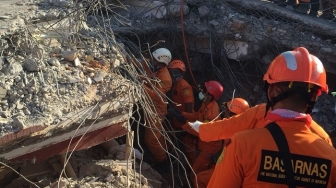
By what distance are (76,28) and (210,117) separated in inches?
94.7

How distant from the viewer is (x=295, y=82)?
272cm

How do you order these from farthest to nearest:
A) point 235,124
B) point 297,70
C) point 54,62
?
point 54,62, point 235,124, point 297,70

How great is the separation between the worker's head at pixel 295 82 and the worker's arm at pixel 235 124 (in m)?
0.94

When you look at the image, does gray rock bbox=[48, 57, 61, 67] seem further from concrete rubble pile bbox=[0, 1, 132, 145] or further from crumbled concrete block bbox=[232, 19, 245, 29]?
crumbled concrete block bbox=[232, 19, 245, 29]

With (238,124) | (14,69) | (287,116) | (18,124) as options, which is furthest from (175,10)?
(287,116)

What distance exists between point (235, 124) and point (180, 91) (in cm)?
339

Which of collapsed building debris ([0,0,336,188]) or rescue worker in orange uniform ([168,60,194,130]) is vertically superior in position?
collapsed building debris ([0,0,336,188])

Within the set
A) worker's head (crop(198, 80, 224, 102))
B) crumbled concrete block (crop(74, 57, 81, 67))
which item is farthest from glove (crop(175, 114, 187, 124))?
crumbled concrete block (crop(74, 57, 81, 67))

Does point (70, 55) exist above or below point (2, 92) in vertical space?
above

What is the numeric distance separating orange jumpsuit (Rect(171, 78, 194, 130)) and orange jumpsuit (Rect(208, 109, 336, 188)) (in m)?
4.45

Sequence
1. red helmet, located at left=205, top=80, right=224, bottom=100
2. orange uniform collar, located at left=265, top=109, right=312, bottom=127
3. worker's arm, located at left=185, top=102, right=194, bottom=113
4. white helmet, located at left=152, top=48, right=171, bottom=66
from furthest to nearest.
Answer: worker's arm, located at left=185, top=102, right=194, bottom=113, white helmet, located at left=152, top=48, right=171, bottom=66, red helmet, located at left=205, top=80, right=224, bottom=100, orange uniform collar, located at left=265, top=109, right=312, bottom=127

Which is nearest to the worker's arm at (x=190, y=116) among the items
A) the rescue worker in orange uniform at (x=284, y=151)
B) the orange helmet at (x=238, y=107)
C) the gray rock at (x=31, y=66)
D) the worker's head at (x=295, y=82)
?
the orange helmet at (x=238, y=107)

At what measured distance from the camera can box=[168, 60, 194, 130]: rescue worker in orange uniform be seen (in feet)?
23.5

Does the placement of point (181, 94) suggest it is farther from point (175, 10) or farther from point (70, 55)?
point (70, 55)
